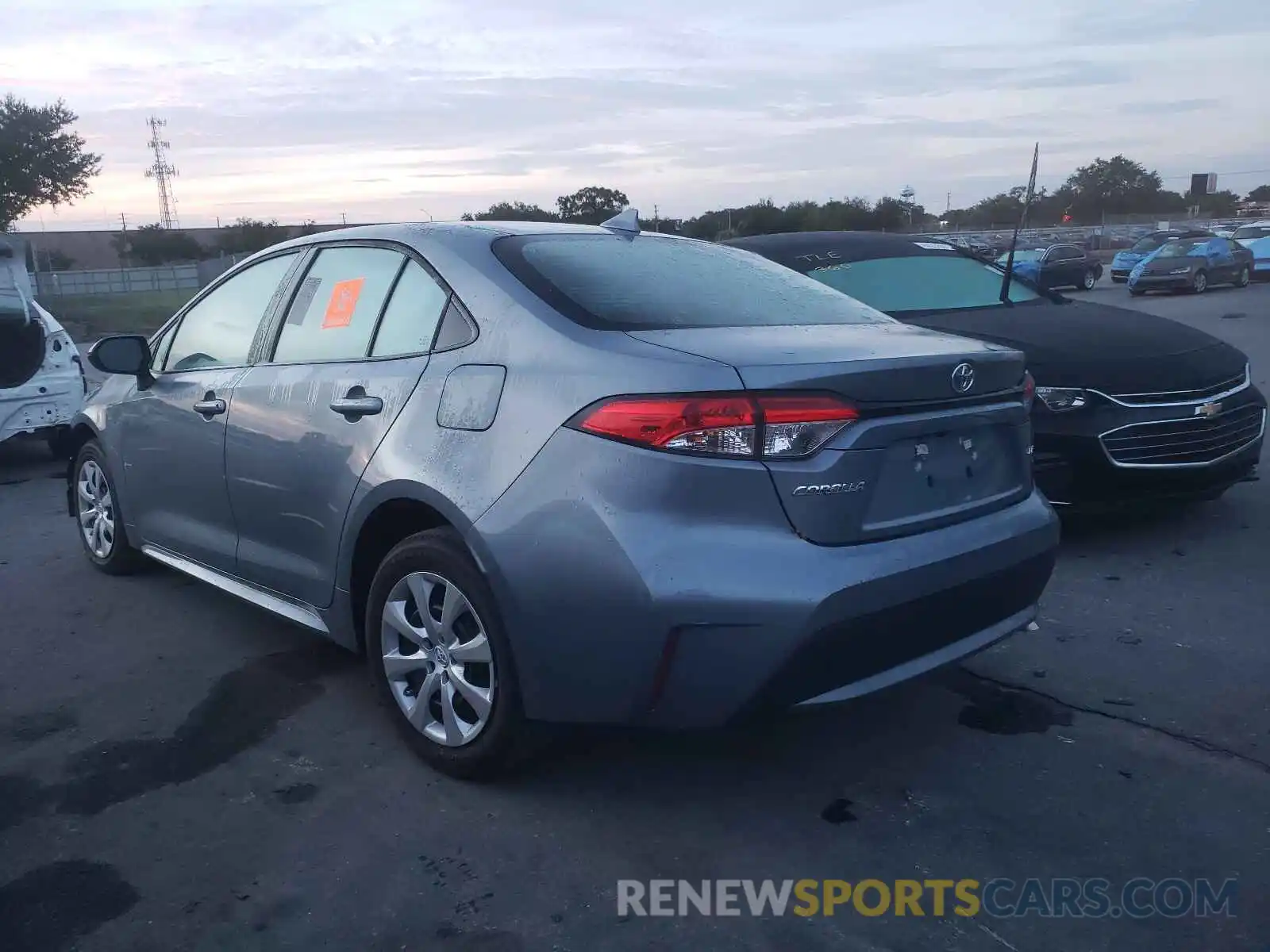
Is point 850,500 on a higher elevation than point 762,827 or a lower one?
higher

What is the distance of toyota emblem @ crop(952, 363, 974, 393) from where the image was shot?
10.1 ft

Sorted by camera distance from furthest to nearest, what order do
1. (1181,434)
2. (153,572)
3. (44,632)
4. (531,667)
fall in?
(153,572) < (1181,434) < (44,632) < (531,667)

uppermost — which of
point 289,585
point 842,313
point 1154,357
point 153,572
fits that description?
point 842,313

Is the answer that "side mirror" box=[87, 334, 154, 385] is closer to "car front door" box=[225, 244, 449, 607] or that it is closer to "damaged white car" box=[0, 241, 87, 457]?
"car front door" box=[225, 244, 449, 607]

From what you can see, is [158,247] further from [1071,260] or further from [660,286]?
[660,286]

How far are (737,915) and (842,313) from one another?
194cm

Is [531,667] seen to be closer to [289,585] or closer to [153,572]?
[289,585]

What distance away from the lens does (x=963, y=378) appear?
3.12 meters

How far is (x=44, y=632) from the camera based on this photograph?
191 inches

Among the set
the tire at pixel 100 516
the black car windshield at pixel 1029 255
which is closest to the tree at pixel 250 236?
the black car windshield at pixel 1029 255

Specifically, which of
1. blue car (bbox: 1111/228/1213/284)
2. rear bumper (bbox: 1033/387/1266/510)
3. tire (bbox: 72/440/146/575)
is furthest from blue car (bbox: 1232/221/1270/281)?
tire (bbox: 72/440/146/575)

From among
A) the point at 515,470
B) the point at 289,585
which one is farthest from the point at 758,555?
the point at 289,585

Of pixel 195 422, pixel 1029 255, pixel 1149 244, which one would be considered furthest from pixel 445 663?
pixel 1149 244

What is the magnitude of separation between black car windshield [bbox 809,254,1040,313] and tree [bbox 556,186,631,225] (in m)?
2.38
